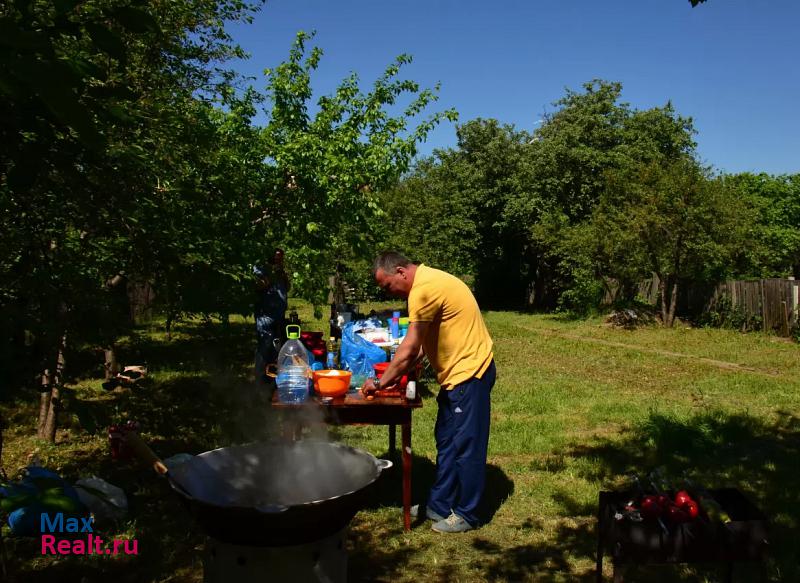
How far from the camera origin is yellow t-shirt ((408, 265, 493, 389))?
418cm

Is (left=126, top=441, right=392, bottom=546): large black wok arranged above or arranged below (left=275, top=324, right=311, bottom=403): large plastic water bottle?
below

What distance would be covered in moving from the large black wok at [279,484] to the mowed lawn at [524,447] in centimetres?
25

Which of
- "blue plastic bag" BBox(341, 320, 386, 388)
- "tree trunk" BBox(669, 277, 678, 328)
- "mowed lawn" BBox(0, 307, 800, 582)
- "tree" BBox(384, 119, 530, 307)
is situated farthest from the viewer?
"tree" BBox(384, 119, 530, 307)

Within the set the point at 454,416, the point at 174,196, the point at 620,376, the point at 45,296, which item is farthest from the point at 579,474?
the point at 620,376

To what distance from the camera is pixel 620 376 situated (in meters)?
10.6

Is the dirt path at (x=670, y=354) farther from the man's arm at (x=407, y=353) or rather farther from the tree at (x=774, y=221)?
the man's arm at (x=407, y=353)

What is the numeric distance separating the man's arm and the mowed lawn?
46.2 inches

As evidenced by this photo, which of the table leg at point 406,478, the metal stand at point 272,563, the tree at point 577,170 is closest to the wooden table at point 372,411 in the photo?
the table leg at point 406,478

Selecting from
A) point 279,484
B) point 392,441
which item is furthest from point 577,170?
point 279,484

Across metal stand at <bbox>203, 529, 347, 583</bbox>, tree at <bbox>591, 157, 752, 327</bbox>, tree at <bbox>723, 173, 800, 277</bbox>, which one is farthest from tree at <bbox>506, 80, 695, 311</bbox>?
metal stand at <bbox>203, 529, 347, 583</bbox>

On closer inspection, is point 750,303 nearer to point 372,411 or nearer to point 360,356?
point 360,356

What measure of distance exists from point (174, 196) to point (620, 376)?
8562mm

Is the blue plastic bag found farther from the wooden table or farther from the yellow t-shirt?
the yellow t-shirt

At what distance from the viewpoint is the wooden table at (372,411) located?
4250 mm
